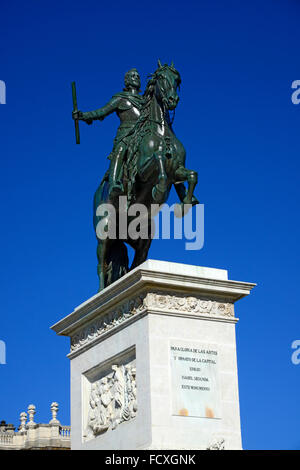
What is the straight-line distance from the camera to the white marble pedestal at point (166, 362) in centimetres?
1608

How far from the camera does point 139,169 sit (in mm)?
18125

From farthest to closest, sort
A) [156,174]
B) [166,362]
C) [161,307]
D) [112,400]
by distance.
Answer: [156,174] < [112,400] < [161,307] < [166,362]

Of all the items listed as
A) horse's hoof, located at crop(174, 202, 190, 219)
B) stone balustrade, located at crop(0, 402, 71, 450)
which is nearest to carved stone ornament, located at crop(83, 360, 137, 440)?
horse's hoof, located at crop(174, 202, 190, 219)

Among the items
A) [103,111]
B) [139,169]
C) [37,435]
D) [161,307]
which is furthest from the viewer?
[37,435]

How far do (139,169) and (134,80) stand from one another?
8.49ft

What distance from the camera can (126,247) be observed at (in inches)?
765

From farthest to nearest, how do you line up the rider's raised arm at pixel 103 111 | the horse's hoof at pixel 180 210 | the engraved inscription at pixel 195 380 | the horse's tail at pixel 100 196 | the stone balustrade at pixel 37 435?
the stone balustrade at pixel 37 435, the rider's raised arm at pixel 103 111, the horse's tail at pixel 100 196, the horse's hoof at pixel 180 210, the engraved inscription at pixel 195 380

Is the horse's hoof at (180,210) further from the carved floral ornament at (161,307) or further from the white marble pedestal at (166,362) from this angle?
the carved floral ornament at (161,307)

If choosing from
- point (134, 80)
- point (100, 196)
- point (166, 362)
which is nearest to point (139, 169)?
point (100, 196)

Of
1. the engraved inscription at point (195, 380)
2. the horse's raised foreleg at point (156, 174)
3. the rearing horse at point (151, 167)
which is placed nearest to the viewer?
the engraved inscription at point (195, 380)

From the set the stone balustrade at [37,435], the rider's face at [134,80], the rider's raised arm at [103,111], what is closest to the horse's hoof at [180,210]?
the rider's raised arm at [103,111]

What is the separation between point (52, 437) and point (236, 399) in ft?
149

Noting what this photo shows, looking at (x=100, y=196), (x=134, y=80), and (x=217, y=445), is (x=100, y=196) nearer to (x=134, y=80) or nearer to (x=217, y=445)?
(x=134, y=80)

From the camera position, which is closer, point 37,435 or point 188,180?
point 188,180
